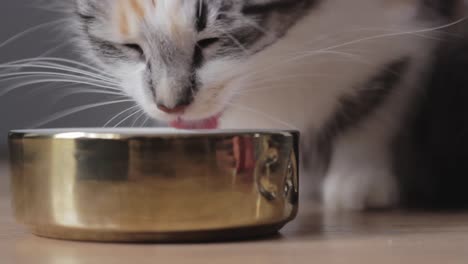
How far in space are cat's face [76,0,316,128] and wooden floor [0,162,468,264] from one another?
0.59 ft

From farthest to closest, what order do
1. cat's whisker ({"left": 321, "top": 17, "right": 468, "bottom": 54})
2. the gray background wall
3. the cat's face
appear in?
the gray background wall → cat's whisker ({"left": 321, "top": 17, "right": 468, "bottom": 54}) → the cat's face

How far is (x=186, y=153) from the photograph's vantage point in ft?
2.19

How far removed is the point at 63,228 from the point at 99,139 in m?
0.10

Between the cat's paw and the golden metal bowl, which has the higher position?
the golden metal bowl

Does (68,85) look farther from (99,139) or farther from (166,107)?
(99,139)

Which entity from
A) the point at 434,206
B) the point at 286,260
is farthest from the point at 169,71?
the point at 434,206

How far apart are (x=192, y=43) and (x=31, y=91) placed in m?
1.24

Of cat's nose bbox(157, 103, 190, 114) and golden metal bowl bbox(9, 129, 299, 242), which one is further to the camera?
cat's nose bbox(157, 103, 190, 114)

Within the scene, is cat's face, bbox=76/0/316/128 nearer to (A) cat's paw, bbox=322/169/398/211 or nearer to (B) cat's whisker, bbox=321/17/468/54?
(B) cat's whisker, bbox=321/17/468/54

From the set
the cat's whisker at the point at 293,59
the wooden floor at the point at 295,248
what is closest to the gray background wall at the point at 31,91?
the cat's whisker at the point at 293,59

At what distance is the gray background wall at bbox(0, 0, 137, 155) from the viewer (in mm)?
1801

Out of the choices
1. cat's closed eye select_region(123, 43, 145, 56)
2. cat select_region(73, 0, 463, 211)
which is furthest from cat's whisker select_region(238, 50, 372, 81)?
cat's closed eye select_region(123, 43, 145, 56)

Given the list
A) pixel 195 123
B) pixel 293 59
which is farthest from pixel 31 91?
pixel 293 59

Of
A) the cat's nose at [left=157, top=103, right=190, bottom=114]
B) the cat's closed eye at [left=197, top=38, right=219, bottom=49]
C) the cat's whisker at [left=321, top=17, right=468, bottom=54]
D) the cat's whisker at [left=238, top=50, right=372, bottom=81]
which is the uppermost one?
the cat's whisker at [left=321, top=17, right=468, bottom=54]
